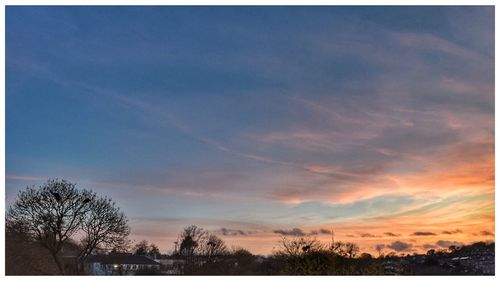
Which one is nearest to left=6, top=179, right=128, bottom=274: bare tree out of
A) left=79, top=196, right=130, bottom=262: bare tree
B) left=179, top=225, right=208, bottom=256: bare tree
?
left=79, top=196, right=130, bottom=262: bare tree

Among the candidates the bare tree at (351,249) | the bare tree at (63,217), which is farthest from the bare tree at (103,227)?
the bare tree at (351,249)

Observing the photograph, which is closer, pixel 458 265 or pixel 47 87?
pixel 458 265

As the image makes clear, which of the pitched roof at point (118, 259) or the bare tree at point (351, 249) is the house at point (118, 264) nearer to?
the pitched roof at point (118, 259)

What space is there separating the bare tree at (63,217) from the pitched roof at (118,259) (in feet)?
1.50

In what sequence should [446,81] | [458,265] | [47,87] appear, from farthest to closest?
1. [47,87]
2. [446,81]
3. [458,265]

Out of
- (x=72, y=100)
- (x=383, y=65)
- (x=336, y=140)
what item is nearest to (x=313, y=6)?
(x=383, y=65)

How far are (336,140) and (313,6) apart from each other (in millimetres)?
4276

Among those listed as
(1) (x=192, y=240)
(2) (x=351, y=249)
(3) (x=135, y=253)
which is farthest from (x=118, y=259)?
(2) (x=351, y=249)

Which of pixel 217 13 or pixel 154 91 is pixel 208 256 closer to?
pixel 154 91

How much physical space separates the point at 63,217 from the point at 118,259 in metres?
2.61

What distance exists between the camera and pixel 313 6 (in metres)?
21.6

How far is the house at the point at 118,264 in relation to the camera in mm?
21906

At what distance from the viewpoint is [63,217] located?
26297mm
